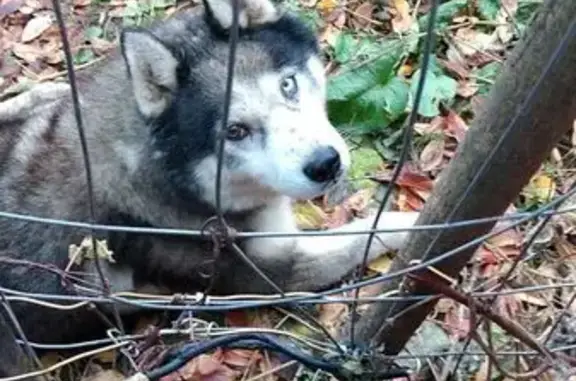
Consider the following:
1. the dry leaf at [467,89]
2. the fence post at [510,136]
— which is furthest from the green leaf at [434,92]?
the fence post at [510,136]

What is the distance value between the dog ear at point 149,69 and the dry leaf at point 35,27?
4.59 ft

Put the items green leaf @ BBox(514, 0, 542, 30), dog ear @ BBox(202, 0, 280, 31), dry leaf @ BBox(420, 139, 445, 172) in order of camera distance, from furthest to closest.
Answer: green leaf @ BBox(514, 0, 542, 30), dry leaf @ BBox(420, 139, 445, 172), dog ear @ BBox(202, 0, 280, 31)

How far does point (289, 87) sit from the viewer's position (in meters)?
2.80

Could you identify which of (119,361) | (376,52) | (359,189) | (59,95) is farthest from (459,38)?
(119,361)

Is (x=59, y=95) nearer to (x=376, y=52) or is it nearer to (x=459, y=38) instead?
(x=376, y=52)

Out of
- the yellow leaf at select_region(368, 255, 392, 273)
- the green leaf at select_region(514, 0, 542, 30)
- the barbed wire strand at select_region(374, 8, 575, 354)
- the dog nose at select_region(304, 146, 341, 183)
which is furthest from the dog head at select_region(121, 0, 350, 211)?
the green leaf at select_region(514, 0, 542, 30)

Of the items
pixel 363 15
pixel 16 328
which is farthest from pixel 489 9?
pixel 16 328

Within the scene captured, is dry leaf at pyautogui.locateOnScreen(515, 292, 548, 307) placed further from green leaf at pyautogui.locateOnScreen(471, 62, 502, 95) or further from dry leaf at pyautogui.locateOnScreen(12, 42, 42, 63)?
dry leaf at pyautogui.locateOnScreen(12, 42, 42, 63)

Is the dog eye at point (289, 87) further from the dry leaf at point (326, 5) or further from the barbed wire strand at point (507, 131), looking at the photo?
the dry leaf at point (326, 5)

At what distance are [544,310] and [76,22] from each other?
1972mm

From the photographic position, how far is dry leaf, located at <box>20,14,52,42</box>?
4.04 m

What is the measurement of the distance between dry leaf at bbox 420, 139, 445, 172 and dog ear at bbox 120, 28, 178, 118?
94 cm

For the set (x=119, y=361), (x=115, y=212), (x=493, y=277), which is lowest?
(x=119, y=361)

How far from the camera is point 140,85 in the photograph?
9.03 feet
